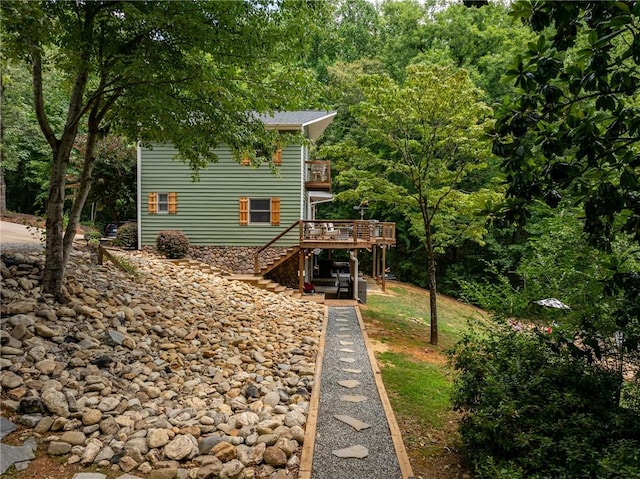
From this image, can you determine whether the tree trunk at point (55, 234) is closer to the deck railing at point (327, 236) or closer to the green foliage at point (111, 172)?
the deck railing at point (327, 236)

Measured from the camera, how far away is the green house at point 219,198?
14.4m

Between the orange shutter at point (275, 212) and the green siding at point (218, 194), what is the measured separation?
12 cm

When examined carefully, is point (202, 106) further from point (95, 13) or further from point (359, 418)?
point (359, 418)

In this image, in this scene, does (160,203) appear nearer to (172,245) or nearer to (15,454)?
(172,245)

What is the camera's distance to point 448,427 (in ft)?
14.9

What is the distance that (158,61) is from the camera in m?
5.35

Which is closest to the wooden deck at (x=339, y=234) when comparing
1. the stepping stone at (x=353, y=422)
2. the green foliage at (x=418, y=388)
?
the green foliage at (x=418, y=388)

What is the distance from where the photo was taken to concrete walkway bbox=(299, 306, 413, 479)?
3521 millimetres

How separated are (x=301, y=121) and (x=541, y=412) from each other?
12817 millimetres

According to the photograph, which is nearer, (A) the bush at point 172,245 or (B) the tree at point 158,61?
(B) the tree at point 158,61

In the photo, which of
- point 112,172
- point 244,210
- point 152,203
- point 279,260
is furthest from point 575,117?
point 112,172

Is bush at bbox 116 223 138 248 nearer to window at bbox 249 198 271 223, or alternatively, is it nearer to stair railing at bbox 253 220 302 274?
window at bbox 249 198 271 223

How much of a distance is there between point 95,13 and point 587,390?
718 cm

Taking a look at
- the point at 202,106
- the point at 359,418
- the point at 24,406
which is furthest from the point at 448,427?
the point at 202,106
